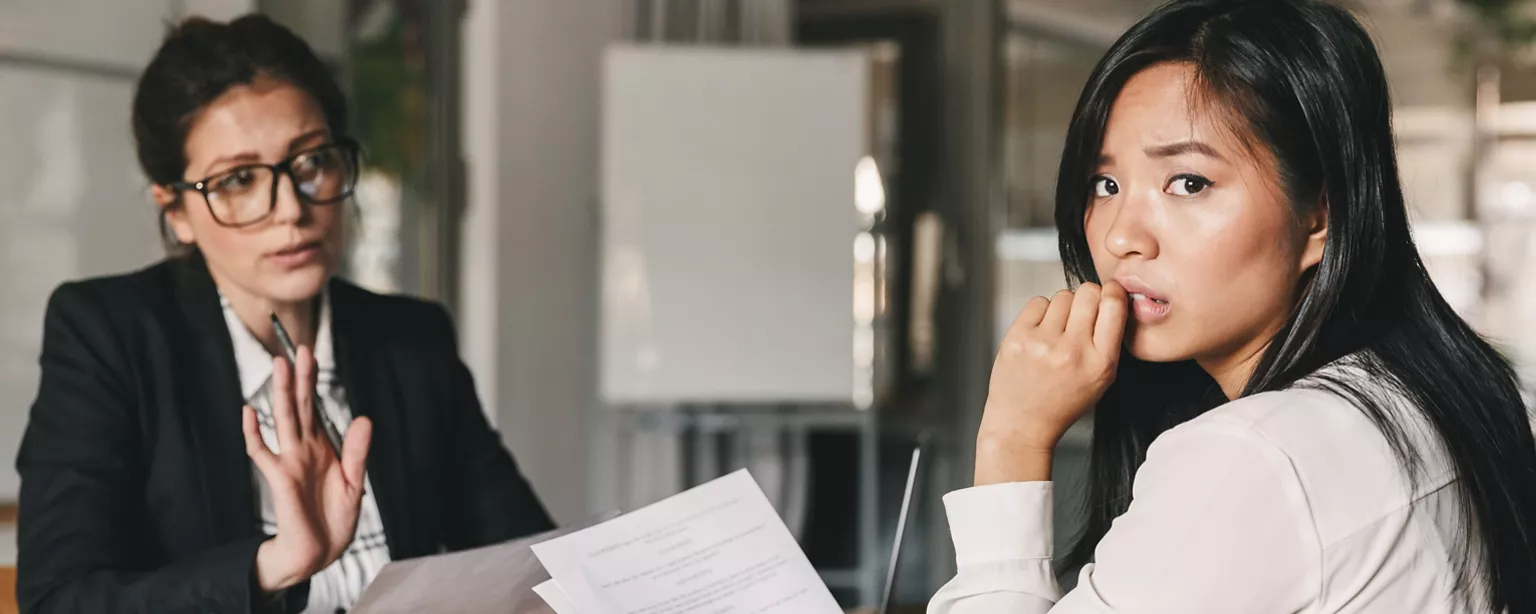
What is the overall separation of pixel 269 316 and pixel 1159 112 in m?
1.09

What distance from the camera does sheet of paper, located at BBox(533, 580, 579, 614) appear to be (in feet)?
3.36

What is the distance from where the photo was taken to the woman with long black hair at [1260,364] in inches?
33.3

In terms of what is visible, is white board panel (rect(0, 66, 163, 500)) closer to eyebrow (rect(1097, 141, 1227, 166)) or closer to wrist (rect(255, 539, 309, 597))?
wrist (rect(255, 539, 309, 597))

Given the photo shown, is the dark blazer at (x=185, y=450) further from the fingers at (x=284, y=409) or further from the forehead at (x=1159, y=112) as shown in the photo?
the forehead at (x=1159, y=112)

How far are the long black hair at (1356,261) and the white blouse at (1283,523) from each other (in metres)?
0.02

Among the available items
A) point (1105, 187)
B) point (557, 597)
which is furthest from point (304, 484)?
point (1105, 187)

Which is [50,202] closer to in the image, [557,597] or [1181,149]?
[557,597]

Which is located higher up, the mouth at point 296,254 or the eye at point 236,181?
the eye at point 236,181

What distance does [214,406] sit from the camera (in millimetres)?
1467

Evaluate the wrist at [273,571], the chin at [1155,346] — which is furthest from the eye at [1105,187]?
the wrist at [273,571]

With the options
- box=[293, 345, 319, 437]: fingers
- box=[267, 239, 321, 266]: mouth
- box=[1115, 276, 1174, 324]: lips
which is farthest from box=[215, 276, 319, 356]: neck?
box=[1115, 276, 1174, 324]: lips

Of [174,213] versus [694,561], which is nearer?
[694,561]

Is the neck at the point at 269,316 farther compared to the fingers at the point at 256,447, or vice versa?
the neck at the point at 269,316

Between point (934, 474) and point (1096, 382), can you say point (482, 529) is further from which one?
point (934, 474)
